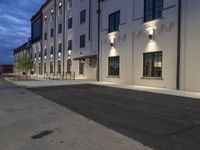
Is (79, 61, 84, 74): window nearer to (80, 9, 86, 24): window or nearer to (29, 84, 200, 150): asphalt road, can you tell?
(80, 9, 86, 24): window

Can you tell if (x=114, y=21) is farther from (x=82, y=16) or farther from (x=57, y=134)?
(x=57, y=134)

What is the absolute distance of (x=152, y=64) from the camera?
16.6 m

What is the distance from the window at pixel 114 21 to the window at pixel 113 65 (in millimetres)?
2834

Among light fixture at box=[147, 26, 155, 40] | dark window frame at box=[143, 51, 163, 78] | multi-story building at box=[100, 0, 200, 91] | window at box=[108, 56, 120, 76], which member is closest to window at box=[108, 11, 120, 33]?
multi-story building at box=[100, 0, 200, 91]

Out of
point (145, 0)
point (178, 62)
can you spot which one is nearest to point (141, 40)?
point (145, 0)

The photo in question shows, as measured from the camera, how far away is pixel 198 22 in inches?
515

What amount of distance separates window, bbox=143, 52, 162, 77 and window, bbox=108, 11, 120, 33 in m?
5.32

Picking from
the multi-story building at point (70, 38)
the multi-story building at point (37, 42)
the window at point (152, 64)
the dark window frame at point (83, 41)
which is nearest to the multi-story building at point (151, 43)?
the window at point (152, 64)

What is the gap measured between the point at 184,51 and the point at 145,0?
5.94 m

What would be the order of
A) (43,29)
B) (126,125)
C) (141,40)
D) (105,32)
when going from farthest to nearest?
(43,29), (105,32), (141,40), (126,125)

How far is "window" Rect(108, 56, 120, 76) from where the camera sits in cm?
2089

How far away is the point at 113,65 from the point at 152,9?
6821 millimetres

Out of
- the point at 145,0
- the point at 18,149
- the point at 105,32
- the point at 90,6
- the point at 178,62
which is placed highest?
the point at 90,6

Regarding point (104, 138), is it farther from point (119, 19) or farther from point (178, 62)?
point (119, 19)
